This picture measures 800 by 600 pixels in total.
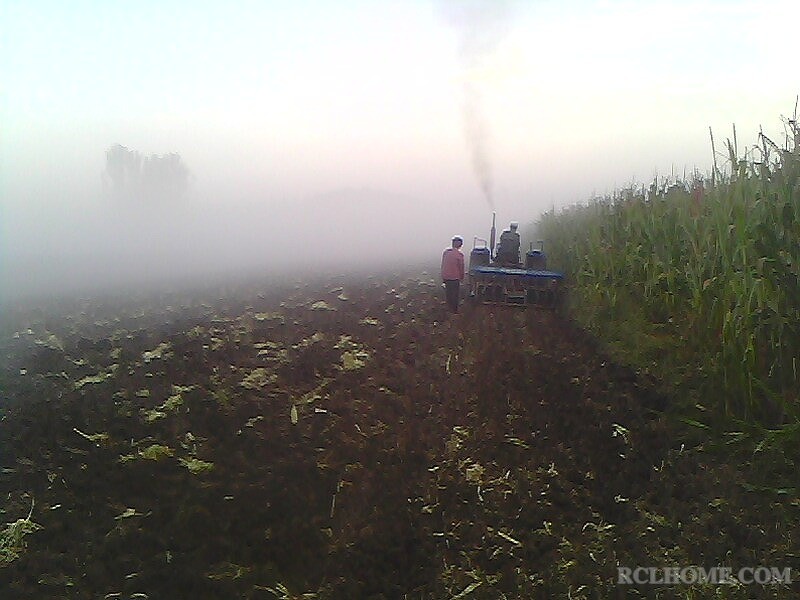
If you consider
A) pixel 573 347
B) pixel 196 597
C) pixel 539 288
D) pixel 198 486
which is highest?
pixel 539 288

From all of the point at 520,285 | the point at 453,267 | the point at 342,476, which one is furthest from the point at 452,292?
the point at 342,476

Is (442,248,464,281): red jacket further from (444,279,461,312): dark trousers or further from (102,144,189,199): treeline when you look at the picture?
(102,144,189,199): treeline

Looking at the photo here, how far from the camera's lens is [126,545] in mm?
2381

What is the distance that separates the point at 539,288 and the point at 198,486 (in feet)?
14.2

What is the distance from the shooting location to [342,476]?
293 cm

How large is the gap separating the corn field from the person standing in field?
56.5 inches

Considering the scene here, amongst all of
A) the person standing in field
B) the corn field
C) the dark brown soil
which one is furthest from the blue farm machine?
the dark brown soil

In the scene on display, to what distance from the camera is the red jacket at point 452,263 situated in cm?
597

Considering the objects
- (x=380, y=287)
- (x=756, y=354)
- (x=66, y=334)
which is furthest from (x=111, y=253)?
(x=756, y=354)

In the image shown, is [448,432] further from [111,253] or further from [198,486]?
[111,253]

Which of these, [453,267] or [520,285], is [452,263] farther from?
[520,285]

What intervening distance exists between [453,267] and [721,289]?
2985 mm

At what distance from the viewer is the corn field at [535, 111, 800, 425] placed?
9.27 feet

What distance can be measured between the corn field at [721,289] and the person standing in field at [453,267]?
1.43 metres
